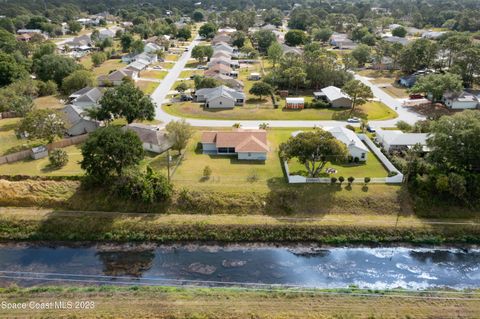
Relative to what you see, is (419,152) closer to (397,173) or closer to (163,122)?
(397,173)

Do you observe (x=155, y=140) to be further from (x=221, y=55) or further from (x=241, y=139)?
(x=221, y=55)

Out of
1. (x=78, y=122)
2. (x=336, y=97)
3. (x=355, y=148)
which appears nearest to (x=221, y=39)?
(x=336, y=97)

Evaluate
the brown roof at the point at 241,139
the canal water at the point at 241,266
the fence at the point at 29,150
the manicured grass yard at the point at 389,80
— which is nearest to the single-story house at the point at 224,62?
the manicured grass yard at the point at 389,80

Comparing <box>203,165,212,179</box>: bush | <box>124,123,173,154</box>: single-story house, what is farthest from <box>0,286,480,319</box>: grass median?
<box>124,123,173,154</box>: single-story house

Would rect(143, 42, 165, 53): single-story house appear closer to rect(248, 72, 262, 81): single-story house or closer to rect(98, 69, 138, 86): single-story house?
rect(98, 69, 138, 86): single-story house

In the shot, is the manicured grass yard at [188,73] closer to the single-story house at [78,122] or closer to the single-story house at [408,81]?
the single-story house at [78,122]
